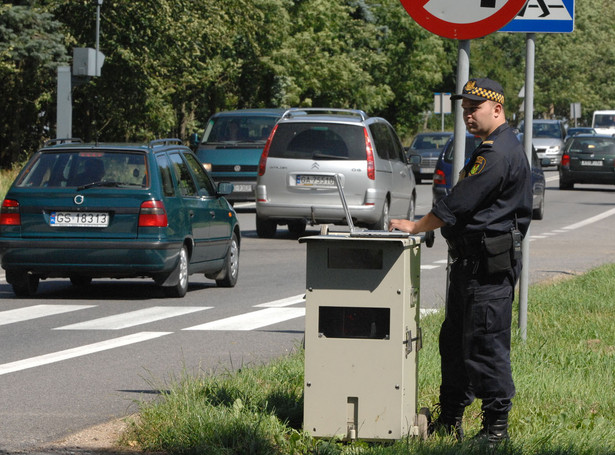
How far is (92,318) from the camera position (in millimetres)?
11648

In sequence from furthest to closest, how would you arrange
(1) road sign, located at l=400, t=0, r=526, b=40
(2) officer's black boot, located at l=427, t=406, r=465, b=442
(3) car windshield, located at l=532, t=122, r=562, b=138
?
(3) car windshield, located at l=532, t=122, r=562, b=138 < (1) road sign, located at l=400, t=0, r=526, b=40 < (2) officer's black boot, located at l=427, t=406, r=465, b=442

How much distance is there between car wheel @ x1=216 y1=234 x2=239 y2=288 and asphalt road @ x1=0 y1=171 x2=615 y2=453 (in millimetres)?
243

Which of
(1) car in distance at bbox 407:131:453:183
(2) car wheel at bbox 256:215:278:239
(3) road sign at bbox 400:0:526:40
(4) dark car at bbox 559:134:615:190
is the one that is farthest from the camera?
(1) car in distance at bbox 407:131:453:183

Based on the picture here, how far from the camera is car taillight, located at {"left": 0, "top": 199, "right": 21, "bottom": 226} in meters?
12.8

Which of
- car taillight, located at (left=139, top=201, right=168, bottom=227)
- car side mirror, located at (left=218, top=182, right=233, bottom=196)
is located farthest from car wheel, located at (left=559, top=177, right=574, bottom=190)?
car taillight, located at (left=139, top=201, right=168, bottom=227)

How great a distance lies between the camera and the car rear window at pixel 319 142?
20.1m

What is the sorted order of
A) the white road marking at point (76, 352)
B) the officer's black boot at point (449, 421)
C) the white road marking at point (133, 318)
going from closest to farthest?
the officer's black boot at point (449, 421) < the white road marking at point (76, 352) < the white road marking at point (133, 318)

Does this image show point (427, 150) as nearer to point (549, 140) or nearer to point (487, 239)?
point (549, 140)

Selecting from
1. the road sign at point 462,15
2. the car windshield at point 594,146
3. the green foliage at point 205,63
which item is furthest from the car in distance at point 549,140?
the road sign at point 462,15

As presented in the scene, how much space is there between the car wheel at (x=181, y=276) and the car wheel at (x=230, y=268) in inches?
43.2

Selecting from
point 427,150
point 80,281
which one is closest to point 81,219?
point 80,281

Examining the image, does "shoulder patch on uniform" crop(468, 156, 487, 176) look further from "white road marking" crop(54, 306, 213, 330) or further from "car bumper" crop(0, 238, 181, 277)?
"car bumper" crop(0, 238, 181, 277)

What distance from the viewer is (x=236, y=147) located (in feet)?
87.0

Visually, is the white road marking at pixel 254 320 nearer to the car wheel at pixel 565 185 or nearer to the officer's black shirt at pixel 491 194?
the officer's black shirt at pixel 491 194
